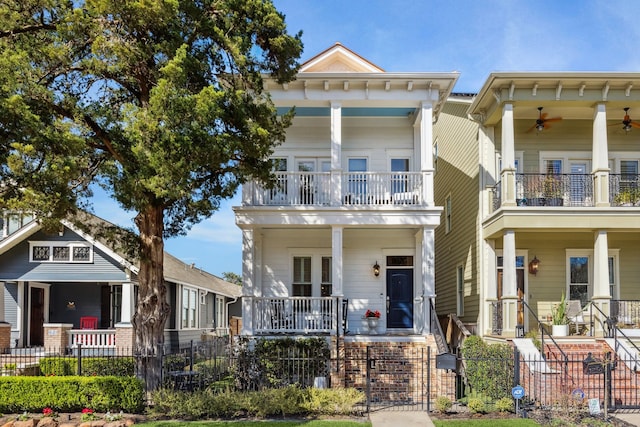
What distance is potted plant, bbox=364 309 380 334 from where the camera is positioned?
16391 mm

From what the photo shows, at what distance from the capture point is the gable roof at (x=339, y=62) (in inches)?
697

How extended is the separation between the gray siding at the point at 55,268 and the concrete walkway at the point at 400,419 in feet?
35.6

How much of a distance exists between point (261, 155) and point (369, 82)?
485 centimetres

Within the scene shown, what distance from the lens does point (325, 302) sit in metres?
16.6

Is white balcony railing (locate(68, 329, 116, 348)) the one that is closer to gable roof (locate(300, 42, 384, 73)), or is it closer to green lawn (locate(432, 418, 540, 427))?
gable roof (locate(300, 42, 384, 73))

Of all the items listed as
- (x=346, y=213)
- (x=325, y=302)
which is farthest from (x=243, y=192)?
(x=325, y=302)

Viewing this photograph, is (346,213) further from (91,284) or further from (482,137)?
(91,284)

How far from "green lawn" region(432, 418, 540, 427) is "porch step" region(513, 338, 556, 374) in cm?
147

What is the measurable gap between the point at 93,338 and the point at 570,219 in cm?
1450

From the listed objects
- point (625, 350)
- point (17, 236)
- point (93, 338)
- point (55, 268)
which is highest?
→ point (17, 236)

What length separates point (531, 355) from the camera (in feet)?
43.1

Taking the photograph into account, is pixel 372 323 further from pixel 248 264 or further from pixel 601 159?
pixel 601 159

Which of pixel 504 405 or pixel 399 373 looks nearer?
pixel 504 405

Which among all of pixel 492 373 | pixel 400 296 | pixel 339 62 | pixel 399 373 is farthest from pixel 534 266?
pixel 339 62
